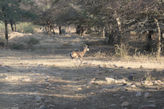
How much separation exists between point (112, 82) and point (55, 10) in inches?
1136

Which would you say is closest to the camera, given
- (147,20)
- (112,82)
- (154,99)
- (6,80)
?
(154,99)

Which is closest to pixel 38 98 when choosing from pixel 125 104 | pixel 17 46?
pixel 125 104

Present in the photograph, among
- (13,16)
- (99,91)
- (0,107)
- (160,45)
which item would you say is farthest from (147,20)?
(13,16)

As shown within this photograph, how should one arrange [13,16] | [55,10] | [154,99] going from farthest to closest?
1. [55,10]
2. [13,16]
3. [154,99]

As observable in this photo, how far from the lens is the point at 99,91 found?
6684 millimetres

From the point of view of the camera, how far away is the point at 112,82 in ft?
25.0

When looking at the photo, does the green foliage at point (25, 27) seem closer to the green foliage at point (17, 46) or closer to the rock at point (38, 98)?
the green foliage at point (17, 46)

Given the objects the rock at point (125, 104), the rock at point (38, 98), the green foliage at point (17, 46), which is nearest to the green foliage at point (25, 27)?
the green foliage at point (17, 46)

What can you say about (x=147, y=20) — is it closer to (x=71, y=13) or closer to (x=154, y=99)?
(x=154, y=99)

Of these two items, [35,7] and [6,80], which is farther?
[35,7]

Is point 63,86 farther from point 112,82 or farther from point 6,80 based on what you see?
point 6,80

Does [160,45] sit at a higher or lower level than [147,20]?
lower

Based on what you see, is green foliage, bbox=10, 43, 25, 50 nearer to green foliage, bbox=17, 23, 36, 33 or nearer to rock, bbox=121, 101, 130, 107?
green foliage, bbox=17, 23, 36, 33

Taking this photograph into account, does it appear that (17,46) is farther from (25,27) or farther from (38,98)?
(38,98)
